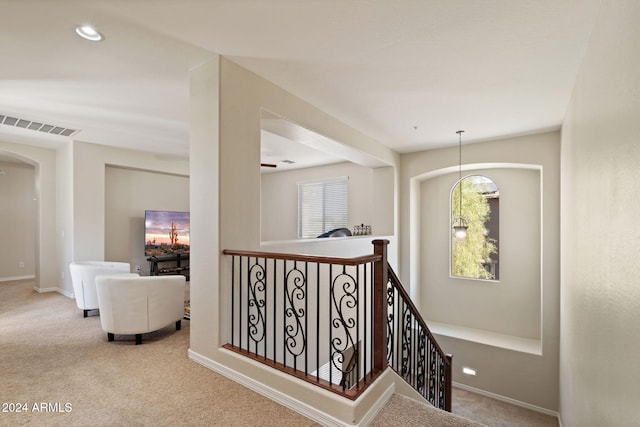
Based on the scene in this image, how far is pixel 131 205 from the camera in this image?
659 cm

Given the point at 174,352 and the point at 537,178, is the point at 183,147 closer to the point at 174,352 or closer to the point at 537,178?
the point at 174,352

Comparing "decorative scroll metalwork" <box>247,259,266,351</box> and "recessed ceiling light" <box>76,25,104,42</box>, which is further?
"decorative scroll metalwork" <box>247,259,266,351</box>

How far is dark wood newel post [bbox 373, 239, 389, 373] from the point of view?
230 cm

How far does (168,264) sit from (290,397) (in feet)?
18.8

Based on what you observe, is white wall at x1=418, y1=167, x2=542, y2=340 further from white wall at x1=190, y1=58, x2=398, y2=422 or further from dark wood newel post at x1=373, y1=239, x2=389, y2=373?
white wall at x1=190, y1=58, x2=398, y2=422

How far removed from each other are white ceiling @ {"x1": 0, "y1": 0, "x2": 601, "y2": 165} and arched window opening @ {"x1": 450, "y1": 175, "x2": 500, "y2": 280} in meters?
1.91

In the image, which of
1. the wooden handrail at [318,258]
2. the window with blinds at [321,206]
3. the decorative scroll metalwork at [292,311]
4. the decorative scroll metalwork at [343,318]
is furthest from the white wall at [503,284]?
the wooden handrail at [318,258]

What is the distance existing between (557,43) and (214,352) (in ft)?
12.3

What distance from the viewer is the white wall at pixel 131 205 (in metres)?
6.27

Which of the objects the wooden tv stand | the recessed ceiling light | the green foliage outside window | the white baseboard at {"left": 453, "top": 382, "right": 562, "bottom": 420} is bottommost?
the white baseboard at {"left": 453, "top": 382, "right": 562, "bottom": 420}

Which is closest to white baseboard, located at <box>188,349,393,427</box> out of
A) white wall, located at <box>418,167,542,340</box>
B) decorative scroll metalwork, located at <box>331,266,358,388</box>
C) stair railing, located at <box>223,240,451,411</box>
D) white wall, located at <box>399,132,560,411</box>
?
stair railing, located at <box>223,240,451,411</box>

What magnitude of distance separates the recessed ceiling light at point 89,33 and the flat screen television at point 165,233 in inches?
192

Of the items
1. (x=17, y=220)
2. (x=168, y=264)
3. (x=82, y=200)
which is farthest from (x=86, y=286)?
(x=17, y=220)

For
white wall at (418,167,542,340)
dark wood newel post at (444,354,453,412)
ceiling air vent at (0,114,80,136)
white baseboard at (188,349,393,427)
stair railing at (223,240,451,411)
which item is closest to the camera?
white baseboard at (188,349,393,427)
